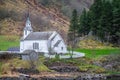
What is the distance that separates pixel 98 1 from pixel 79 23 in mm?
11291

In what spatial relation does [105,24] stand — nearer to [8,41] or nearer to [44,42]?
[44,42]

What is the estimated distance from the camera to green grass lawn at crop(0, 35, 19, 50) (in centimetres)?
14443

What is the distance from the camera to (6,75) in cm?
8812

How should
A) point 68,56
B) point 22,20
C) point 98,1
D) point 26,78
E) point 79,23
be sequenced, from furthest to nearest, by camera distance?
point 22,20
point 79,23
point 98,1
point 68,56
point 26,78

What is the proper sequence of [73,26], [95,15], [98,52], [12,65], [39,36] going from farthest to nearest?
[73,26] < [95,15] < [39,36] < [98,52] < [12,65]

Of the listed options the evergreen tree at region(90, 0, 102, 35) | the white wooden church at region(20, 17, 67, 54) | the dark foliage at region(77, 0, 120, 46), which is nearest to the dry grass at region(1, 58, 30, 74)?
the white wooden church at region(20, 17, 67, 54)

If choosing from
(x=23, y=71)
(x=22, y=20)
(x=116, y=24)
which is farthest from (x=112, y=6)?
(x=22, y=20)

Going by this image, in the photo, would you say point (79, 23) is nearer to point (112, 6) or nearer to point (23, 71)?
point (112, 6)

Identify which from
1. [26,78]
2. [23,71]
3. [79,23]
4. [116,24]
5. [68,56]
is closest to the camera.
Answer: [26,78]

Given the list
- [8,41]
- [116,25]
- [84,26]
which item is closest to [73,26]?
[84,26]

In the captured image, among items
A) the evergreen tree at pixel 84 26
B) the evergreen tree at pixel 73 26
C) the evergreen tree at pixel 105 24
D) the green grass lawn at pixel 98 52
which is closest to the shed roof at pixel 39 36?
the green grass lawn at pixel 98 52

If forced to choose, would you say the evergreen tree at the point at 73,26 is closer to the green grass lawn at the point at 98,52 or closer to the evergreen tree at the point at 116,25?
the evergreen tree at the point at 116,25

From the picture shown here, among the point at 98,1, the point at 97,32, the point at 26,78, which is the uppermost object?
the point at 98,1

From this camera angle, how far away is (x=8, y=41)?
157m
